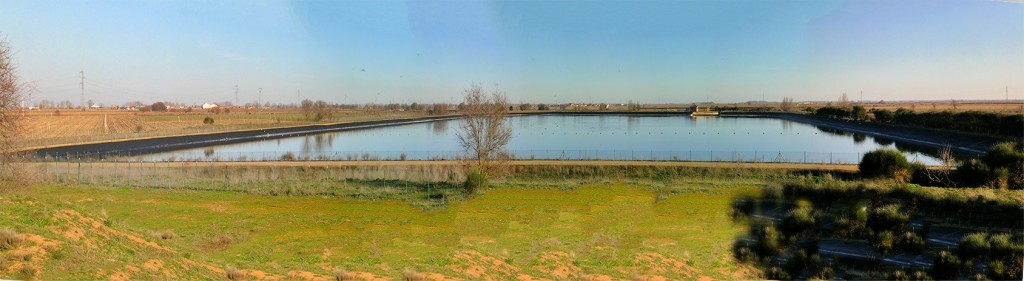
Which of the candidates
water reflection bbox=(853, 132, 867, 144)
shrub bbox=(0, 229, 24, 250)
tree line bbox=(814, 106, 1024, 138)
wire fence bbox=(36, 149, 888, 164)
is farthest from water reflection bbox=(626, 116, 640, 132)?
shrub bbox=(0, 229, 24, 250)

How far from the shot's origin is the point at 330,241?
15.9 ft

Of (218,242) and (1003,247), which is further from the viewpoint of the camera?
(218,242)

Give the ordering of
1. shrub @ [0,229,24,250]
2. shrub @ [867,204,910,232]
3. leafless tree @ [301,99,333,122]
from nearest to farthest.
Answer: shrub @ [0,229,24,250], shrub @ [867,204,910,232], leafless tree @ [301,99,333,122]

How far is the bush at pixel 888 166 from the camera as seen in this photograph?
25.8ft

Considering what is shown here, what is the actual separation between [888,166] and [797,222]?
3.26 meters

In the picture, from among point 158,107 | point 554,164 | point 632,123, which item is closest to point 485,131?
point 554,164

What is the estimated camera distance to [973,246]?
16.2ft

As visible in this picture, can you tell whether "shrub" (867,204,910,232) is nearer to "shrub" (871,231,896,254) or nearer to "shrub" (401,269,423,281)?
"shrub" (871,231,896,254)

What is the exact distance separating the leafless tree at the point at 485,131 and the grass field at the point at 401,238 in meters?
2.29

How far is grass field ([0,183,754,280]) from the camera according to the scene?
377cm

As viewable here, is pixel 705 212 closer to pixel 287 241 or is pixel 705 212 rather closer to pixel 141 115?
pixel 287 241

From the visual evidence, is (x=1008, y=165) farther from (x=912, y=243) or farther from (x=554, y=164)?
(x=554, y=164)

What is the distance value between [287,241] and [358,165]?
925 centimetres

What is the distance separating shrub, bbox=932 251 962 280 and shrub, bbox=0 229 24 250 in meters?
7.27
